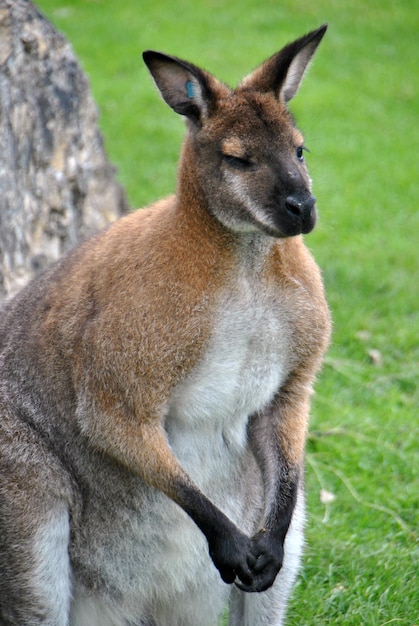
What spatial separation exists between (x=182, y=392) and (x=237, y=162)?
84 cm

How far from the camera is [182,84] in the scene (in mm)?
3529

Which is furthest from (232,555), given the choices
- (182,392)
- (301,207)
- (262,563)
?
(301,207)

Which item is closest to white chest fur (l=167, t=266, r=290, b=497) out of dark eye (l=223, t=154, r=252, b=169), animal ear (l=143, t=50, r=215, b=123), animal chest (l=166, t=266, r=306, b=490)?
animal chest (l=166, t=266, r=306, b=490)

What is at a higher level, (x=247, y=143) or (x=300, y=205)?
(x=247, y=143)

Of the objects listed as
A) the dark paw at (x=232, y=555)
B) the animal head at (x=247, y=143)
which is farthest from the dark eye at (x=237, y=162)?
the dark paw at (x=232, y=555)

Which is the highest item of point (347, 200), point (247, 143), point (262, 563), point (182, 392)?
point (247, 143)

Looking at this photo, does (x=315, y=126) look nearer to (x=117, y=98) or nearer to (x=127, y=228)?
(x=117, y=98)

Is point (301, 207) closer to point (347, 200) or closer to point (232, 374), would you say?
point (232, 374)

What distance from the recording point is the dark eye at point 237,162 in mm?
3379

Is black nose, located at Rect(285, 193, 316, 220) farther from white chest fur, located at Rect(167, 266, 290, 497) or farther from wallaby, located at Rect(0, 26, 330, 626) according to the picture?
white chest fur, located at Rect(167, 266, 290, 497)

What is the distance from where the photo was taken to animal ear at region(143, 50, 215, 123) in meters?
3.48

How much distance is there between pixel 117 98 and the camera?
38.5 ft

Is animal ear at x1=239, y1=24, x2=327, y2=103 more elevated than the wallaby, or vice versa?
animal ear at x1=239, y1=24, x2=327, y2=103

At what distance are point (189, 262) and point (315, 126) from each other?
783 centimetres
